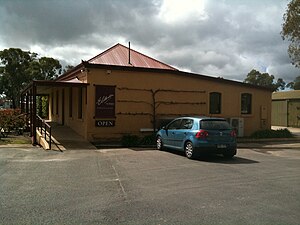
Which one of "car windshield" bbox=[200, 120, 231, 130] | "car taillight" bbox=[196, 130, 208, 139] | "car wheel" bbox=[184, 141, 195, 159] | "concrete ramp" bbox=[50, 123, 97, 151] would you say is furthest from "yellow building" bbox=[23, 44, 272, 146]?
"car taillight" bbox=[196, 130, 208, 139]

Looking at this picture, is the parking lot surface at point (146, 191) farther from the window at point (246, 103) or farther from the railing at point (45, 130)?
the window at point (246, 103)

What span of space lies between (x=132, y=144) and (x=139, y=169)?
22.0 ft

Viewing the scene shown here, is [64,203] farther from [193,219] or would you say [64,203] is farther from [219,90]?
[219,90]

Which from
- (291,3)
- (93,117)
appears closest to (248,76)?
(291,3)

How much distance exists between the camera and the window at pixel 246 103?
74.9 ft

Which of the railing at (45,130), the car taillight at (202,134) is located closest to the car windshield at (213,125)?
the car taillight at (202,134)

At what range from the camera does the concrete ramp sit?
15.4m

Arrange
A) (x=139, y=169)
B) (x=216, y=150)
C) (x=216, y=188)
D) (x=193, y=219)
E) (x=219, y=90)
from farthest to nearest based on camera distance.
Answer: (x=219, y=90), (x=216, y=150), (x=139, y=169), (x=216, y=188), (x=193, y=219)

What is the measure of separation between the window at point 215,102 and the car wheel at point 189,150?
344 inches

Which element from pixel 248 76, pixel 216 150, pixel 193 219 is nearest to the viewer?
pixel 193 219

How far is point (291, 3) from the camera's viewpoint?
22766 millimetres

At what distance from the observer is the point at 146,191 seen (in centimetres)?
745

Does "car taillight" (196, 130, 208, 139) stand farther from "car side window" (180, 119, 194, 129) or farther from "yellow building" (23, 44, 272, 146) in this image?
"yellow building" (23, 44, 272, 146)

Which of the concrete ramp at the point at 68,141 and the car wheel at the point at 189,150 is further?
the concrete ramp at the point at 68,141
